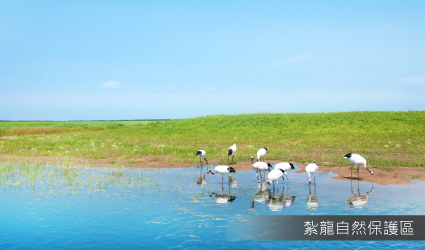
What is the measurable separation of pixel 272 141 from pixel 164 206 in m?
24.5

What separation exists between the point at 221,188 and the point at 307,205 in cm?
413

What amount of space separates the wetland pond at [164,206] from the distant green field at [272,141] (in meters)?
6.51

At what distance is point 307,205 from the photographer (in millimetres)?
10609

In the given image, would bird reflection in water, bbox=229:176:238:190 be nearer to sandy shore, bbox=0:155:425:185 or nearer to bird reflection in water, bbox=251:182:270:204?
bird reflection in water, bbox=251:182:270:204

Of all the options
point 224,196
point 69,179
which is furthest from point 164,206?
point 69,179

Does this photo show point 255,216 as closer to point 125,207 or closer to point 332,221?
point 332,221

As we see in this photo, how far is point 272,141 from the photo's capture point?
33.8 metres

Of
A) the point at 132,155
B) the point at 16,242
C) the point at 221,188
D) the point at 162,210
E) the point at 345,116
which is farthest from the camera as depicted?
the point at 345,116

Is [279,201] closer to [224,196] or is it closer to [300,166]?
[224,196]

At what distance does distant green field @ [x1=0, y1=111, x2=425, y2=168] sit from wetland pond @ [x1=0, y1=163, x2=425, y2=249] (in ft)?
21.4

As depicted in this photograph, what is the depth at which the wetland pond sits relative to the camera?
26.0 feet

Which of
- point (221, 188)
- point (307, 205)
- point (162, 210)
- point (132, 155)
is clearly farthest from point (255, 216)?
point (132, 155)

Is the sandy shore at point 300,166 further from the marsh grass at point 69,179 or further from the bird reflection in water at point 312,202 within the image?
the bird reflection in water at point 312,202

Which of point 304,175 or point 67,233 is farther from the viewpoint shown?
point 304,175
